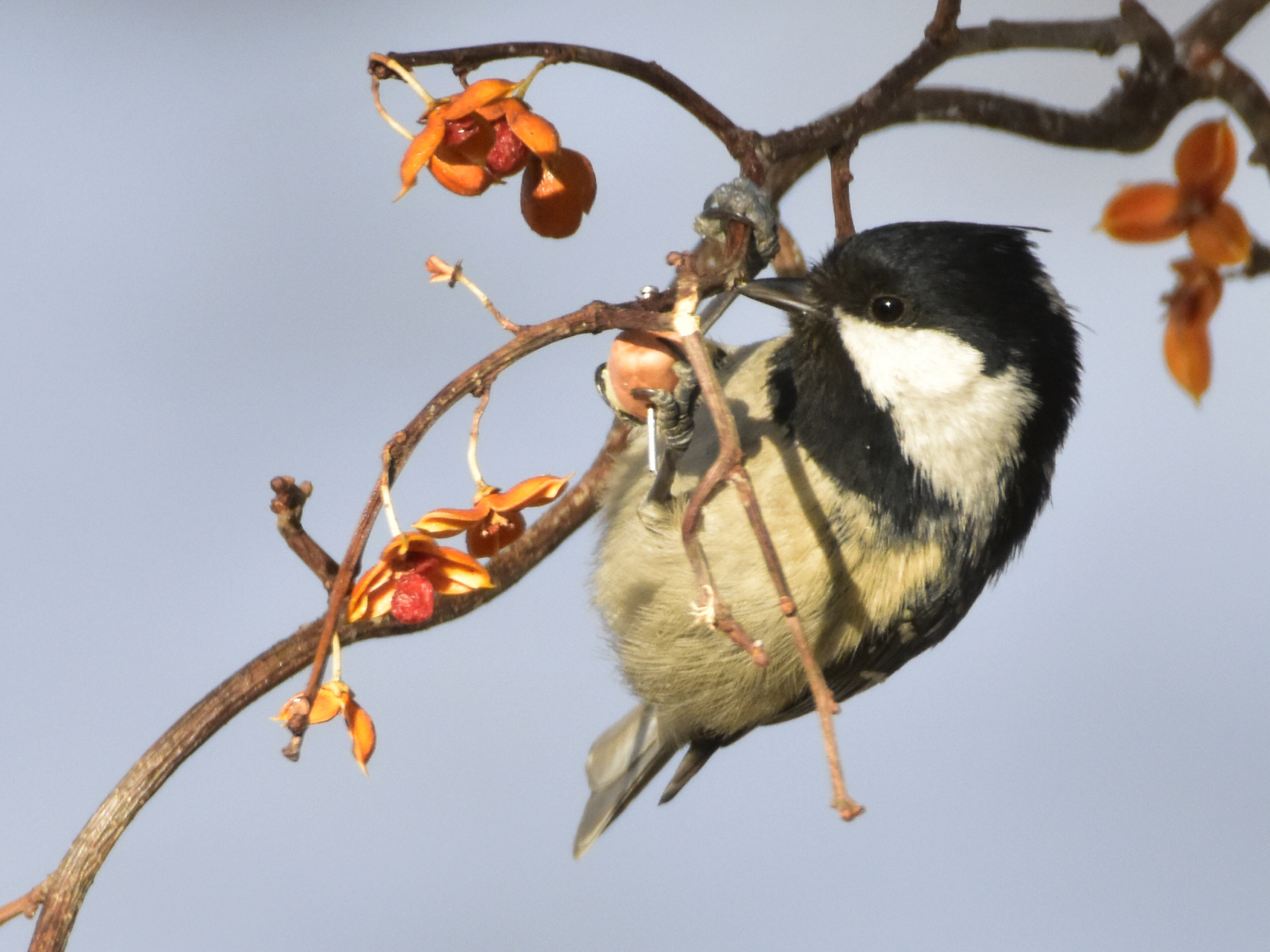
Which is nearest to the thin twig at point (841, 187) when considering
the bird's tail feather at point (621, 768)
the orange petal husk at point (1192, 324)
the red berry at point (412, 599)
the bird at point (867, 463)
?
the bird at point (867, 463)

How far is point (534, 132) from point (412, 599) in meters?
0.34

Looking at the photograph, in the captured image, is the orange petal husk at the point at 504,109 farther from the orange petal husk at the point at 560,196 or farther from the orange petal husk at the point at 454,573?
the orange petal husk at the point at 454,573

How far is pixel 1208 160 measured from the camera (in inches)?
31.4

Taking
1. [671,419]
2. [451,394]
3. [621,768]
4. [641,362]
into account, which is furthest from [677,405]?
[621,768]

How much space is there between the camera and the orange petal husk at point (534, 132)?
35.4 inches

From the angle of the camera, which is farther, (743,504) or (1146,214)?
(1146,214)

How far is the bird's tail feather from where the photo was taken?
6.14 ft

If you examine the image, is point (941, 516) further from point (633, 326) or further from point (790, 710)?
point (633, 326)

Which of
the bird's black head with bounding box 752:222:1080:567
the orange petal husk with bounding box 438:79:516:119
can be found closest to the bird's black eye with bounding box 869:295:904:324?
the bird's black head with bounding box 752:222:1080:567

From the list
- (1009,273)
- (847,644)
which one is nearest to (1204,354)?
(1009,273)

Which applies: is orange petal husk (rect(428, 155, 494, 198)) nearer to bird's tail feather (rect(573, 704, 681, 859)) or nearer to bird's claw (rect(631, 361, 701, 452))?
bird's claw (rect(631, 361, 701, 452))

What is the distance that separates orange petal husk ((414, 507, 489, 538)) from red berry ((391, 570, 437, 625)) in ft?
0.12

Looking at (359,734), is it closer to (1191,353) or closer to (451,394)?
(451,394)

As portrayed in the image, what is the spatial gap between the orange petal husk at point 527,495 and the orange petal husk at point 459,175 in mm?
225
